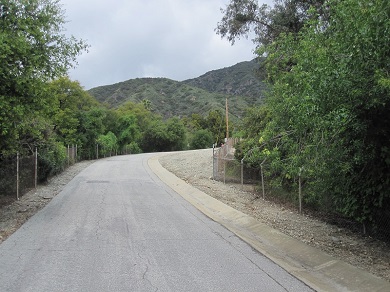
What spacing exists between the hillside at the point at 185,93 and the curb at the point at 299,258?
9735cm

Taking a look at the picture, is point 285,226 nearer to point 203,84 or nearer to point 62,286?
point 62,286

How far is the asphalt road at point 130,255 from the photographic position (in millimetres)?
5945

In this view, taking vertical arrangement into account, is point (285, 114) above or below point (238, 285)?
above

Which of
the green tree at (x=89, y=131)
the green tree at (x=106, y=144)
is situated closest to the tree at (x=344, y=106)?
the green tree at (x=89, y=131)

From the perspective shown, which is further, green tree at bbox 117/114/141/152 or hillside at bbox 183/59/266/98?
hillside at bbox 183/59/266/98

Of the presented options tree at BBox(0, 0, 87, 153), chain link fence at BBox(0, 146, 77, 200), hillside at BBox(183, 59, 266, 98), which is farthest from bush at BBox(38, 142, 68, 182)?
hillside at BBox(183, 59, 266, 98)

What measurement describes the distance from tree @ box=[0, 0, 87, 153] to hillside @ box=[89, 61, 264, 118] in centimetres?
9682

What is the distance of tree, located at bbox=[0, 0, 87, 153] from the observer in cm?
1085

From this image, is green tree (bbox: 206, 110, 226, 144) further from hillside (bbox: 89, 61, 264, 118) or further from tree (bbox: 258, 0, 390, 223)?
tree (bbox: 258, 0, 390, 223)

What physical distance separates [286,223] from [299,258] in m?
3.64

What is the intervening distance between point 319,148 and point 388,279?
379 centimetres

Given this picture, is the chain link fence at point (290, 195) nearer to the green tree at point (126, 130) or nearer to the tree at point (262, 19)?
the tree at point (262, 19)

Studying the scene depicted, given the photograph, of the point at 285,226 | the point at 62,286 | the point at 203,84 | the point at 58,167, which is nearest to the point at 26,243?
the point at 62,286

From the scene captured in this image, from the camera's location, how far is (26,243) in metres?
8.31
